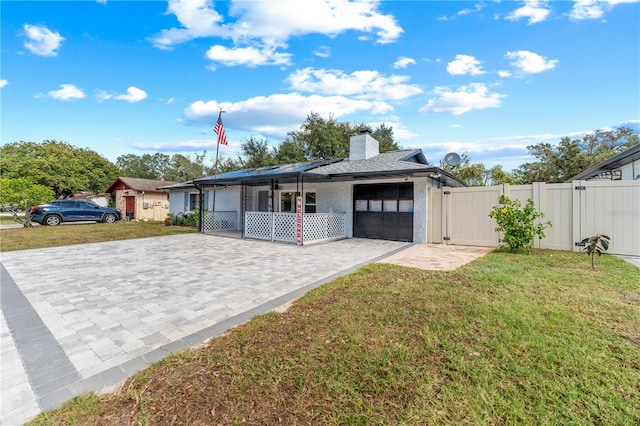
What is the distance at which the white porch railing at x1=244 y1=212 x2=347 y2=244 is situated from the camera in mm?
9531

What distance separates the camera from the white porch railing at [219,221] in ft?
42.6

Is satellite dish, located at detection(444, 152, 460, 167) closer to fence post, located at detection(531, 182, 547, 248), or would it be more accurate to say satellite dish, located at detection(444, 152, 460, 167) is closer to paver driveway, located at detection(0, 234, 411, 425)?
fence post, located at detection(531, 182, 547, 248)

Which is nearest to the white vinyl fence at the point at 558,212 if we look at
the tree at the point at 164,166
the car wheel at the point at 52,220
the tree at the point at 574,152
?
the tree at the point at 574,152

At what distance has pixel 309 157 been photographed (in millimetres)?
26250

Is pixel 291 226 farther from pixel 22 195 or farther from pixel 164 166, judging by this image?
pixel 164 166

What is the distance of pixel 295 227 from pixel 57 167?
30.0m

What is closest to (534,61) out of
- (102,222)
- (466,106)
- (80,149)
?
(466,106)

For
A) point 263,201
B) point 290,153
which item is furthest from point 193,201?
point 290,153

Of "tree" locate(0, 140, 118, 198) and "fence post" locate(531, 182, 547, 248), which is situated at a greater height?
"tree" locate(0, 140, 118, 198)

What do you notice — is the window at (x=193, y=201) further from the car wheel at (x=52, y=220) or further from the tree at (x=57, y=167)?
the tree at (x=57, y=167)

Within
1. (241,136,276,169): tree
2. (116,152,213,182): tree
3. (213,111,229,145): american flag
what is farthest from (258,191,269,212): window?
(116,152,213,182): tree

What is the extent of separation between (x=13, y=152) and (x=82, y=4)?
37.9 meters

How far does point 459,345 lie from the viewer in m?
2.56

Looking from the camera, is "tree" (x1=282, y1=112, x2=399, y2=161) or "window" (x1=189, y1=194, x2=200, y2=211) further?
"tree" (x1=282, y1=112, x2=399, y2=161)
